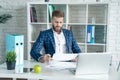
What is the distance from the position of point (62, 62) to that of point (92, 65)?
1.60 feet

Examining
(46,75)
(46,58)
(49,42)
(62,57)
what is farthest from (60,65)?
(49,42)

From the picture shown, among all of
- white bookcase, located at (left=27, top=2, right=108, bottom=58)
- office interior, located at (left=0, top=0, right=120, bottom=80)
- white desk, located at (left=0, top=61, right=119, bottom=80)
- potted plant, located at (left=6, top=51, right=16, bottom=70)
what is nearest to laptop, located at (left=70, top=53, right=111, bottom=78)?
white desk, located at (left=0, top=61, right=119, bottom=80)

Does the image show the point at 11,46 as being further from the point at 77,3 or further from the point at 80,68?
the point at 77,3

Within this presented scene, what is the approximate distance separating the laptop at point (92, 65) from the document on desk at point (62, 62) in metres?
0.27

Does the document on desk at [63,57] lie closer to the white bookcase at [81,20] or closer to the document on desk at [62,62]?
the document on desk at [62,62]

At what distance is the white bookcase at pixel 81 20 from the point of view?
369 cm

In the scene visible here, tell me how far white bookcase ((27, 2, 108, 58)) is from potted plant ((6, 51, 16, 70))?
168 cm

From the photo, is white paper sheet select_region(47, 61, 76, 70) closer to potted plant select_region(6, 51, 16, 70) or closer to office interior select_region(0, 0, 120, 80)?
potted plant select_region(6, 51, 16, 70)

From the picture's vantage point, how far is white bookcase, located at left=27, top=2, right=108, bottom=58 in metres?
3.69

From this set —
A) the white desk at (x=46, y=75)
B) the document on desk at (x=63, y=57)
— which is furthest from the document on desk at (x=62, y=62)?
the white desk at (x=46, y=75)

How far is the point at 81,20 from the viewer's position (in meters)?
3.95

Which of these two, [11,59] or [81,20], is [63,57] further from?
[81,20]

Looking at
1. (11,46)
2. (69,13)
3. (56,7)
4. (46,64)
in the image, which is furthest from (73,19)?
(11,46)

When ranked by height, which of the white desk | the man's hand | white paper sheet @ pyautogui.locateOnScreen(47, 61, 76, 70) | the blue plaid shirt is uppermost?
the blue plaid shirt
